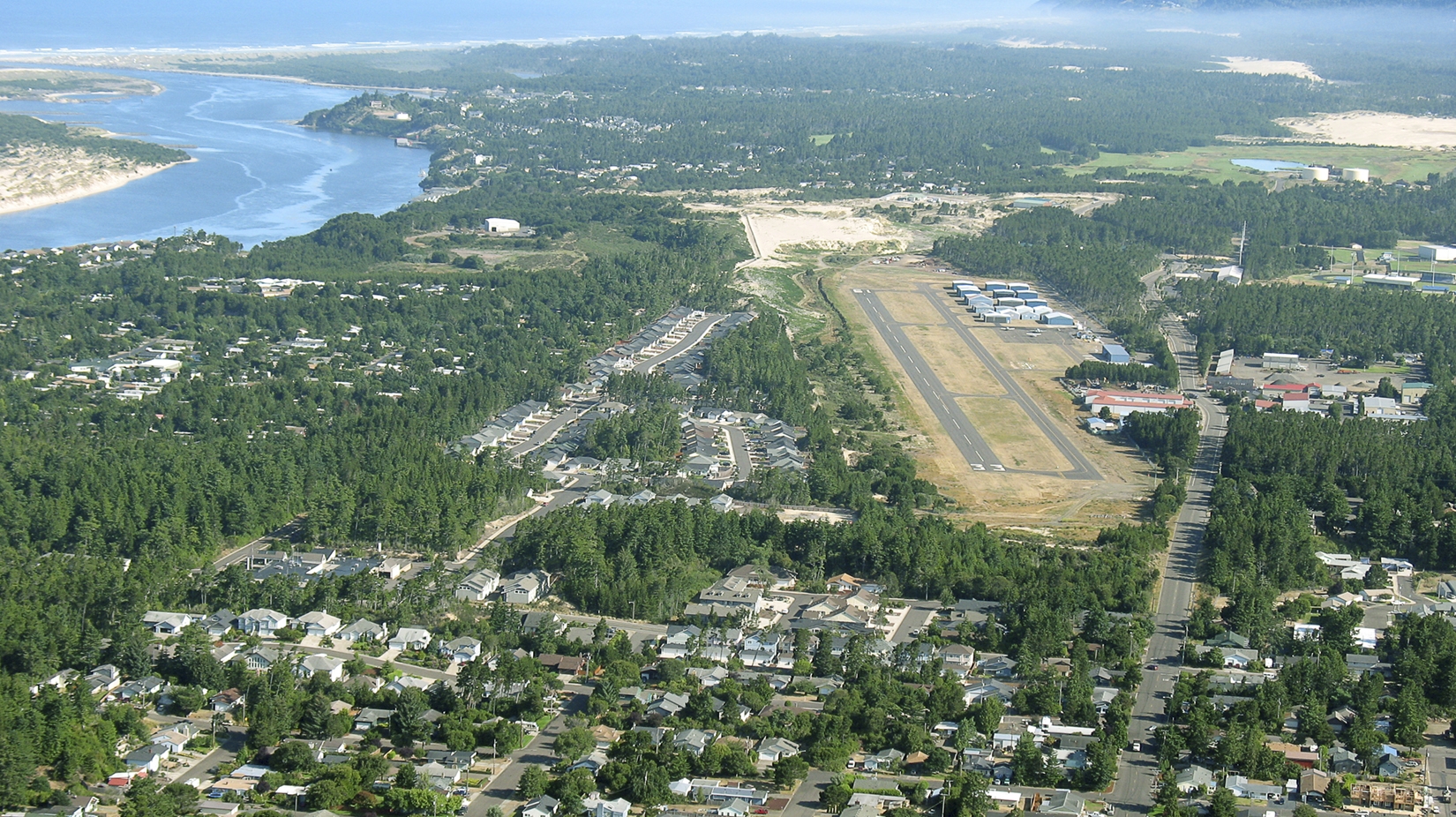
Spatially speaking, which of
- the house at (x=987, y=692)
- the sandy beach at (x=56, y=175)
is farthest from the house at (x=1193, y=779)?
the sandy beach at (x=56, y=175)

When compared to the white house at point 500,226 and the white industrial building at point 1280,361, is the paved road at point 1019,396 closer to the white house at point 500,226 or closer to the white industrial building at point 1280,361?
the white industrial building at point 1280,361

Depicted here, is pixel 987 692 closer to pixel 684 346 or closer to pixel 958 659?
pixel 958 659

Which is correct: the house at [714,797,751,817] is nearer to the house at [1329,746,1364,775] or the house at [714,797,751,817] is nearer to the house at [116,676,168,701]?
the house at [1329,746,1364,775]

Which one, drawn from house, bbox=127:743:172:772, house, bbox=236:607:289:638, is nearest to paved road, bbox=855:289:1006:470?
house, bbox=236:607:289:638

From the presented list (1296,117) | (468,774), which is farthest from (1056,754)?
(1296,117)

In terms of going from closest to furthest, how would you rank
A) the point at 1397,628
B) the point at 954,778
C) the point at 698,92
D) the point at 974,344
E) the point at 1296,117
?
the point at 954,778 < the point at 1397,628 < the point at 974,344 < the point at 1296,117 < the point at 698,92

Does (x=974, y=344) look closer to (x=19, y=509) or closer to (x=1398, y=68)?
(x=19, y=509)
